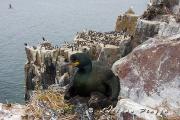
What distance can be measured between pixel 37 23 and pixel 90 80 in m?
94.6

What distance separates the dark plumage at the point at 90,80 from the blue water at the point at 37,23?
43.6m

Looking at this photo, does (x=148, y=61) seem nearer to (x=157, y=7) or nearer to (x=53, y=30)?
(x=157, y=7)

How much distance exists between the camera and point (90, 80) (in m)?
9.26

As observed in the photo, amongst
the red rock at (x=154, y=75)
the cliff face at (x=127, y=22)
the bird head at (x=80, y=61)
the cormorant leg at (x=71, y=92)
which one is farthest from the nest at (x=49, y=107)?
the cliff face at (x=127, y=22)

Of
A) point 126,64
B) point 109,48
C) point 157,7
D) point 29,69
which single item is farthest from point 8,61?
point 126,64

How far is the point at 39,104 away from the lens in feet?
32.1

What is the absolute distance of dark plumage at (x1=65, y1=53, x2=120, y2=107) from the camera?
361 inches

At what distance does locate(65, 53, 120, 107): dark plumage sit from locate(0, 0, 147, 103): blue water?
43.6 m

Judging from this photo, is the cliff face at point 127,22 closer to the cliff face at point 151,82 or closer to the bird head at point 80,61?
the cliff face at point 151,82

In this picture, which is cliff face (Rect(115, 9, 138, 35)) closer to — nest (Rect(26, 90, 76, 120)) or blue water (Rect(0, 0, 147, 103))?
blue water (Rect(0, 0, 147, 103))

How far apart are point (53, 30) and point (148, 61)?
8396cm

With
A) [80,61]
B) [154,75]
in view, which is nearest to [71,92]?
[80,61]

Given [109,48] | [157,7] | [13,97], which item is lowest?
[13,97]

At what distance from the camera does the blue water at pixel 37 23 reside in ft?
207
